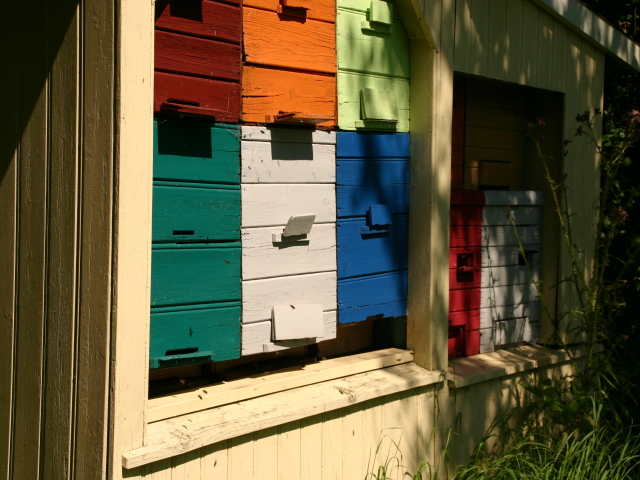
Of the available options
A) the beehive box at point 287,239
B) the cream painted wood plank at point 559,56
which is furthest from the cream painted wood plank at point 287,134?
the cream painted wood plank at point 559,56

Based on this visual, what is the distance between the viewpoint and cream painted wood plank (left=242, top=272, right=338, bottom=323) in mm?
2795

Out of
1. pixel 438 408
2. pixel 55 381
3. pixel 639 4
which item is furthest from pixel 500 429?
pixel 639 4

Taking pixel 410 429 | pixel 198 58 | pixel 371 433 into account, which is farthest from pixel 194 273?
pixel 410 429

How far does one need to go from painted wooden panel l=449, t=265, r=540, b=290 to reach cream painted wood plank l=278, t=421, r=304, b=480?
4.71 feet

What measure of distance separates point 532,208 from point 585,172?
21.0 inches

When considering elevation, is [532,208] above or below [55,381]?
above

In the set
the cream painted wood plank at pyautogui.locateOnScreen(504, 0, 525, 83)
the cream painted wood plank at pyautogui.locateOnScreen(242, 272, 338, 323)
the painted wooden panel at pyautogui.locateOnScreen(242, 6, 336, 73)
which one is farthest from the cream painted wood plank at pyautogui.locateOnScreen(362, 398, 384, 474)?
the cream painted wood plank at pyautogui.locateOnScreen(504, 0, 525, 83)

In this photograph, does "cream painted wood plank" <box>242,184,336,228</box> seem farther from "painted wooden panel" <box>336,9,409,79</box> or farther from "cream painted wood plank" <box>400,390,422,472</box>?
"cream painted wood plank" <box>400,390,422,472</box>

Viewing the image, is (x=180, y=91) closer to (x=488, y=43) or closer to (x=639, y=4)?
(x=488, y=43)

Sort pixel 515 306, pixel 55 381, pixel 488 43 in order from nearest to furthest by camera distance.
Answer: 1. pixel 55 381
2. pixel 488 43
3. pixel 515 306

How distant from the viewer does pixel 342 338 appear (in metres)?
3.52

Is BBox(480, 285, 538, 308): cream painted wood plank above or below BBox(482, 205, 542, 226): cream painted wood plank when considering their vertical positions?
below

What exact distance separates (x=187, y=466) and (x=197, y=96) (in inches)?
55.7

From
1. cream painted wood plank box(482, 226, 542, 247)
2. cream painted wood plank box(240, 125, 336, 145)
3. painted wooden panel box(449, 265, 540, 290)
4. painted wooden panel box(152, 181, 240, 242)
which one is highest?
cream painted wood plank box(240, 125, 336, 145)
